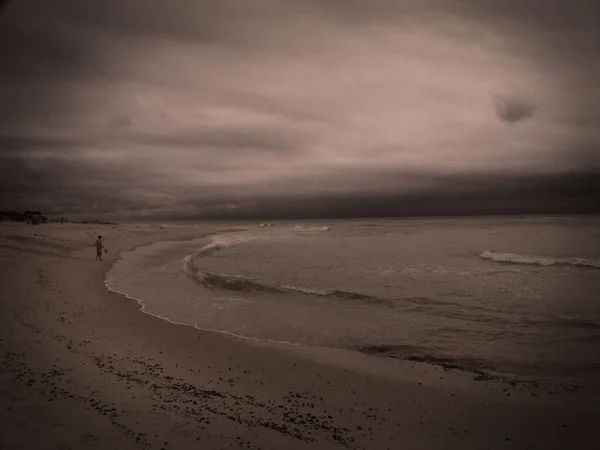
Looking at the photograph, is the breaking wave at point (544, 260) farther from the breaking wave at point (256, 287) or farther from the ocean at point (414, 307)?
the breaking wave at point (256, 287)

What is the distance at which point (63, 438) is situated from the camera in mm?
4836

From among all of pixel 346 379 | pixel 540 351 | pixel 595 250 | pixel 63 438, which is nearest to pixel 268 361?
pixel 346 379

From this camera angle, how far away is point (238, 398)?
273 inches

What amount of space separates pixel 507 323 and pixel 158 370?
11.9 m

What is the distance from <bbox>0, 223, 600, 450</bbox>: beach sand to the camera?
5340 mm

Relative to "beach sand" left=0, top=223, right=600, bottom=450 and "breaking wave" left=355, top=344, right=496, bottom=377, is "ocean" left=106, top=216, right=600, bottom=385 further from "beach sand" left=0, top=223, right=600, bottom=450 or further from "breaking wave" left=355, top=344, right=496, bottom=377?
"beach sand" left=0, top=223, right=600, bottom=450

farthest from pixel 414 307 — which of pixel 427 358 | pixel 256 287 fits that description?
pixel 256 287

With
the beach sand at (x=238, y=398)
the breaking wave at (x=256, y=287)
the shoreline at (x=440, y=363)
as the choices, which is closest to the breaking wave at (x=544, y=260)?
the breaking wave at (x=256, y=287)

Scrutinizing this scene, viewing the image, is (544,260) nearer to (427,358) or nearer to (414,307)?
(414,307)

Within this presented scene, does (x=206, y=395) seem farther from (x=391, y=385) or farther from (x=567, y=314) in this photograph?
(x=567, y=314)

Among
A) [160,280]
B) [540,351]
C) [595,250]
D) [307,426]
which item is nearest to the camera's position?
[307,426]

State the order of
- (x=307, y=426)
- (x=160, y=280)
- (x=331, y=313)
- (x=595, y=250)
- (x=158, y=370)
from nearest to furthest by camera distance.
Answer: (x=307, y=426) → (x=158, y=370) → (x=331, y=313) → (x=160, y=280) → (x=595, y=250)

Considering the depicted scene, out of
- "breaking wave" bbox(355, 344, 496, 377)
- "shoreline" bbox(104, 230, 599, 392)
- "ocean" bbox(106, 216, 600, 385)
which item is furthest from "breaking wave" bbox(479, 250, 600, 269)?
"breaking wave" bbox(355, 344, 496, 377)

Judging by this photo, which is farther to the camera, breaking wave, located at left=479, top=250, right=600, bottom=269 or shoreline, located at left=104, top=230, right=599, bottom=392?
breaking wave, located at left=479, top=250, right=600, bottom=269
